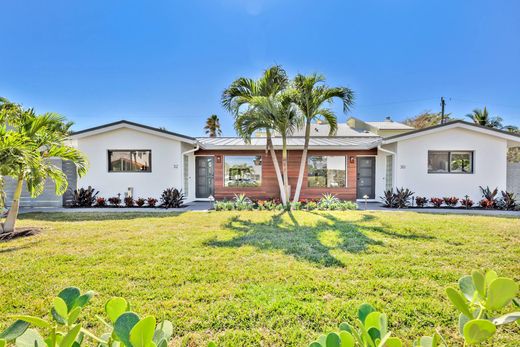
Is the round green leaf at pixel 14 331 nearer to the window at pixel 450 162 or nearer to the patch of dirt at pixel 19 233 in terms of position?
the patch of dirt at pixel 19 233

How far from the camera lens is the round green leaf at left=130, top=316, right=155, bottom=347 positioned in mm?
682

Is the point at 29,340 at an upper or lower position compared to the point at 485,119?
lower

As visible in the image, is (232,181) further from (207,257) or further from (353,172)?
(207,257)

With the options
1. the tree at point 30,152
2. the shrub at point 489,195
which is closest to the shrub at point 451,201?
the shrub at point 489,195

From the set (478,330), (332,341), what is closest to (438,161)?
(478,330)

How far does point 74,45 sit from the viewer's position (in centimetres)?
1431

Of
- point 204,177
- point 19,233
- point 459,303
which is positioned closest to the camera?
point 459,303

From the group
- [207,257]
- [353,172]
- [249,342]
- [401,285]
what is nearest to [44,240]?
[207,257]

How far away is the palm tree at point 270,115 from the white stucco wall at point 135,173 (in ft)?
13.2

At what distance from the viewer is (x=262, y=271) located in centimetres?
409

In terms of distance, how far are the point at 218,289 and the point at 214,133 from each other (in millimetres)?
33100

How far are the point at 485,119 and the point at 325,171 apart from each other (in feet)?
86.0

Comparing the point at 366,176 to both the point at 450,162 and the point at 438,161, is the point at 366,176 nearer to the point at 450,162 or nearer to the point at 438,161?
the point at 438,161

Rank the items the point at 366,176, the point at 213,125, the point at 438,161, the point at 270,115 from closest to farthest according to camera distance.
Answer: the point at 270,115
the point at 438,161
the point at 366,176
the point at 213,125
